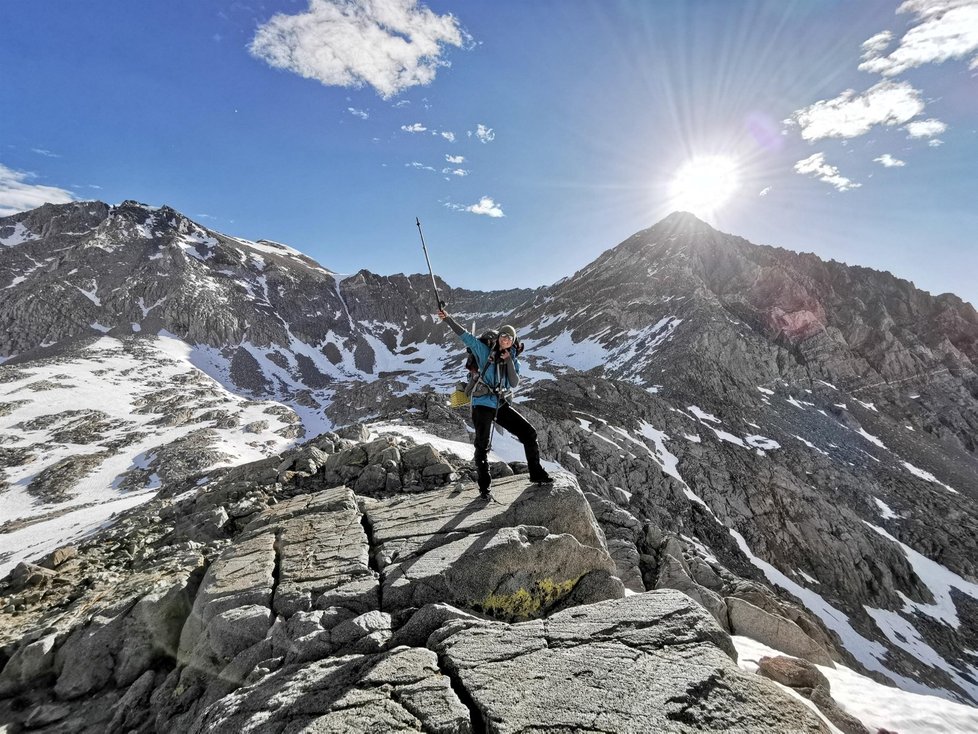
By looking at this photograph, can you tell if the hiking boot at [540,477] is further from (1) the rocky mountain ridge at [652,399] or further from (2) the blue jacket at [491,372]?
(1) the rocky mountain ridge at [652,399]

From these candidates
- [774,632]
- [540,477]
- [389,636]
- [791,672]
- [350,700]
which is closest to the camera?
[350,700]

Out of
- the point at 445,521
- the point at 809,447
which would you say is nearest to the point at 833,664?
the point at 445,521

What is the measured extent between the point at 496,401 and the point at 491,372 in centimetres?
62

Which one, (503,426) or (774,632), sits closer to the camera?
(503,426)

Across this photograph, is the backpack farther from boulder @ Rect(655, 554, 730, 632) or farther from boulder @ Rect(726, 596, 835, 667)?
boulder @ Rect(726, 596, 835, 667)

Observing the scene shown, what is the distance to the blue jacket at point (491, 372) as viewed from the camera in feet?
29.9

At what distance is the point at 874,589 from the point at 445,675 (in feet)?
183

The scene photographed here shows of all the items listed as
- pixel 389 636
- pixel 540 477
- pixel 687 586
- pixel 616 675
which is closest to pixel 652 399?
pixel 687 586

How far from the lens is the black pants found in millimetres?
9078

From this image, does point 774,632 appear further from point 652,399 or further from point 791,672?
point 652,399

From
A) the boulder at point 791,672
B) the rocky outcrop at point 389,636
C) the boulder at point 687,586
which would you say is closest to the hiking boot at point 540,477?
the rocky outcrop at point 389,636

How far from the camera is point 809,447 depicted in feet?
207

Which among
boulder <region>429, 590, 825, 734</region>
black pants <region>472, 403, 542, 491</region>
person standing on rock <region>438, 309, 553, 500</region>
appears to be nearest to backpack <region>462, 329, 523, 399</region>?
person standing on rock <region>438, 309, 553, 500</region>

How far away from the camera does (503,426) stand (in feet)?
30.3
